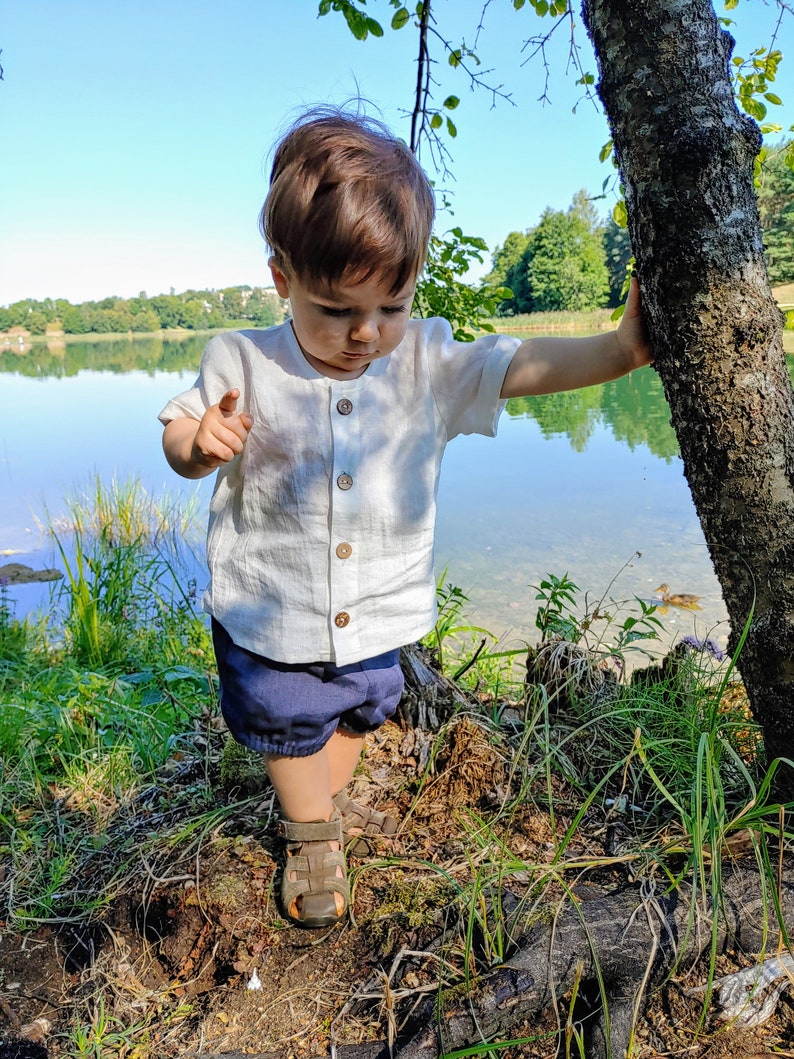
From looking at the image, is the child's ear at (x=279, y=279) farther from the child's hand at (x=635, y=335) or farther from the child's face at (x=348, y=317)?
the child's hand at (x=635, y=335)

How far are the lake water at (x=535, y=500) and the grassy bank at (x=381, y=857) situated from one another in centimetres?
45

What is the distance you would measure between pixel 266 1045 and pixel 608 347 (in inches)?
61.9

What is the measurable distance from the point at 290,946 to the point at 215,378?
4.17 feet

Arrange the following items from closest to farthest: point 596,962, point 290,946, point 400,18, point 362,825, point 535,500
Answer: point 596,962 < point 290,946 < point 362,825 < point 400,18 < point 535,500

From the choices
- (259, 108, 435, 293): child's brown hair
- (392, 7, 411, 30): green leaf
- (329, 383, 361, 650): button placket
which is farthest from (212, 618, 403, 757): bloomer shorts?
(392, 7, 411, 30): green leaf

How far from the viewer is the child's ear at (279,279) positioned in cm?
155

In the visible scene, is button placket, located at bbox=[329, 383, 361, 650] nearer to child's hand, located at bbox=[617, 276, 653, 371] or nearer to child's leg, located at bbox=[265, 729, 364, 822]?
child's leg, located at bbox=[265, 729, 364, 822]

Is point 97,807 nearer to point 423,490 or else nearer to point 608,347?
point 423,490

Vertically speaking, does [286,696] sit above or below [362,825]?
above

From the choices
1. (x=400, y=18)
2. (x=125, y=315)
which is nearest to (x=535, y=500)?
(x=400, y=18)

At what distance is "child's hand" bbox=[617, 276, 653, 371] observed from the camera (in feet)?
5.26

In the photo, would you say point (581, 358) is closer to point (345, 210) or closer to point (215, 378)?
point (345, 210)


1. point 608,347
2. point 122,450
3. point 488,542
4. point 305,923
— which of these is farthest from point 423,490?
point 122,450

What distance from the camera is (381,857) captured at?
1.77 meters
